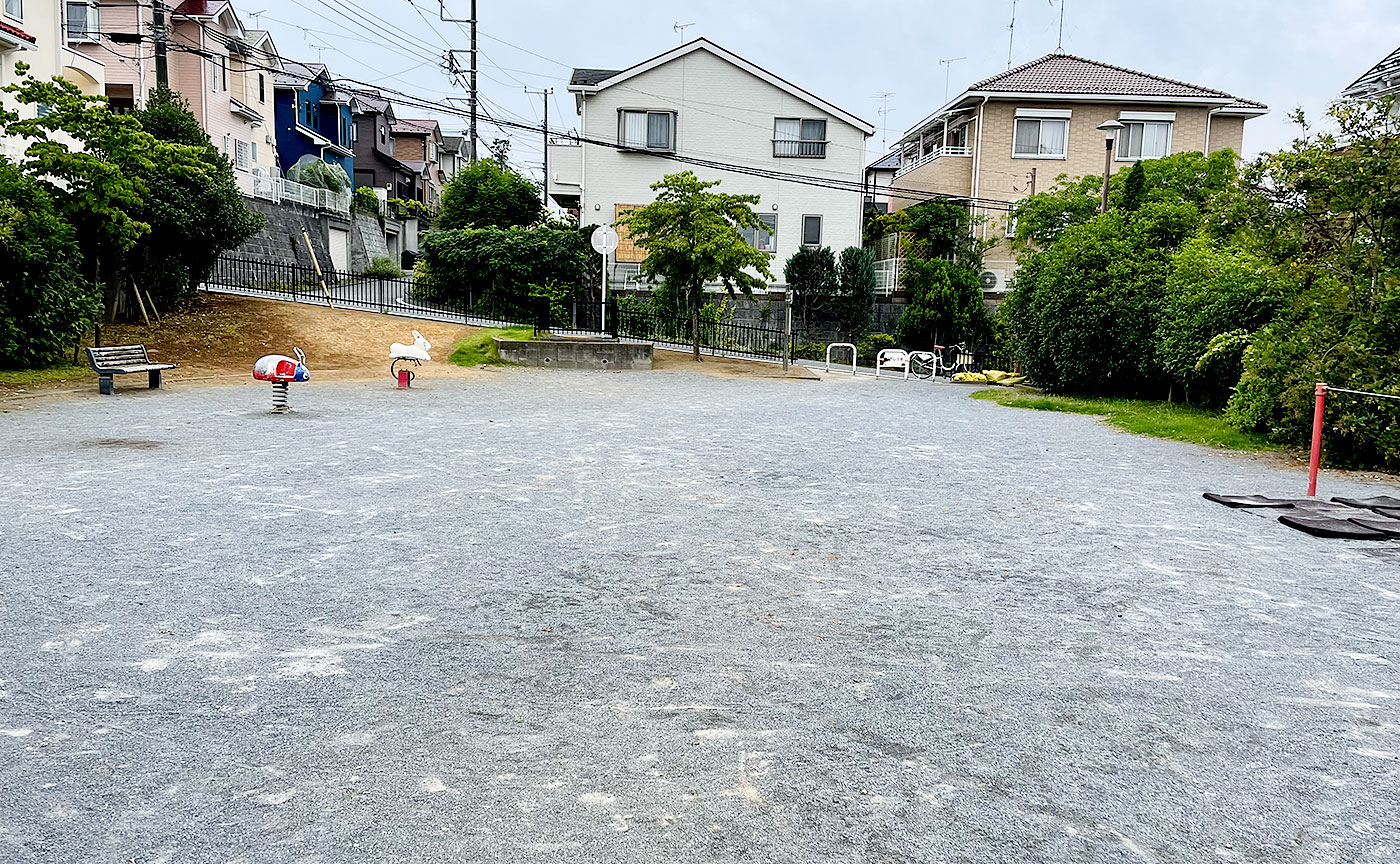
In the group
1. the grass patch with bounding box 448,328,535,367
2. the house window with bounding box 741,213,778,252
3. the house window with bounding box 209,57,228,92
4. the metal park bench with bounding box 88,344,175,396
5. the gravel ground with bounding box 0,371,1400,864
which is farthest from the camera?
the house window with bounding box 209,57,228,92

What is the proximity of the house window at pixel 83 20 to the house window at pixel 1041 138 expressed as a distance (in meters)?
30.2

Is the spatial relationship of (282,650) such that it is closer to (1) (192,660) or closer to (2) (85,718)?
(1) (192,660)

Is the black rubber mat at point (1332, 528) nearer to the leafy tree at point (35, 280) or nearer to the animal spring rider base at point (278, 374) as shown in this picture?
the animal spring rider base at point (278, 374)

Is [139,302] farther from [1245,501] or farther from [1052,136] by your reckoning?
[1052,136]

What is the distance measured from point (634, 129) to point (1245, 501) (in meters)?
27.7

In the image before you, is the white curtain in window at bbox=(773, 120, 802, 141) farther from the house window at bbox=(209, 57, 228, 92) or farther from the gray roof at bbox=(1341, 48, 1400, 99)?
the house window at bbox=(209, 57, 228, 92)

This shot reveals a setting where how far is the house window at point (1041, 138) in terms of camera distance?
34.6m

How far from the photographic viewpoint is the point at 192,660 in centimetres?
406

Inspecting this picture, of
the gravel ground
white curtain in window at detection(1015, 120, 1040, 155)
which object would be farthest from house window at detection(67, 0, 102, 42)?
the gravel ground

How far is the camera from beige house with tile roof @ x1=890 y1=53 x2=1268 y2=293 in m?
34.1

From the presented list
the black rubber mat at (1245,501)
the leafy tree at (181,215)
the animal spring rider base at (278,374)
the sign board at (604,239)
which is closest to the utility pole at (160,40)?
the leafy tree at (181,215)

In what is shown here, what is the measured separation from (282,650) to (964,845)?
2801 millimetres

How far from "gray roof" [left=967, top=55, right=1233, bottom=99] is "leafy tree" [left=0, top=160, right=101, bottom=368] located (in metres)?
27.6

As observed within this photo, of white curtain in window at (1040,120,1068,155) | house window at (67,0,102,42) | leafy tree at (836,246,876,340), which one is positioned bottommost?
leafy tree at (836,246,876,340)
